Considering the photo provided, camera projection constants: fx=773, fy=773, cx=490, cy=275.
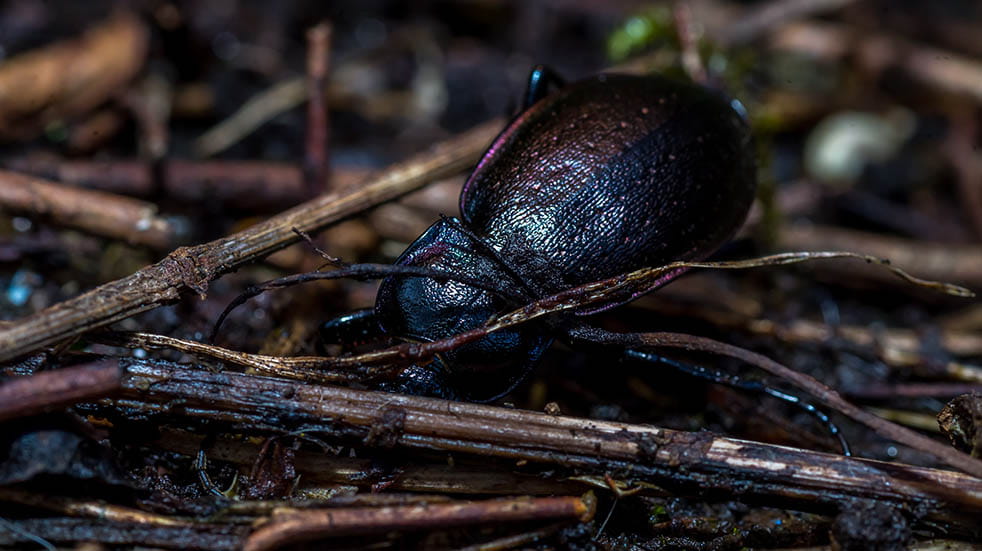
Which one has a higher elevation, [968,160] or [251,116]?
[251,116]

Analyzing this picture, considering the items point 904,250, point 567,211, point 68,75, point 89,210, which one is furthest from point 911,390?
point 68,75

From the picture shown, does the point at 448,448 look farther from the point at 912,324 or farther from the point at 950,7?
the point at 950,7

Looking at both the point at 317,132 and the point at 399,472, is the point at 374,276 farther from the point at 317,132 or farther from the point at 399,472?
the point at 317,132

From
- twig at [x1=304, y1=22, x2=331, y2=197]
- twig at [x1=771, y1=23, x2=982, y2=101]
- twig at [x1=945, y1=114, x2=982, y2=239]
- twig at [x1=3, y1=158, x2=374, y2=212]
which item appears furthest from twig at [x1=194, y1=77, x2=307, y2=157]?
twig at [x1=945, y1=114, x2=982, y2=239]

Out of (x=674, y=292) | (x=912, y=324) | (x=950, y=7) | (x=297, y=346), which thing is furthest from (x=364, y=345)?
(x=950, y=7)

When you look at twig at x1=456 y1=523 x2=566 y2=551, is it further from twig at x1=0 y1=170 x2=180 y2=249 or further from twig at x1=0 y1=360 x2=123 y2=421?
twig at x1=0 y1=170 x2=180 y2=249
